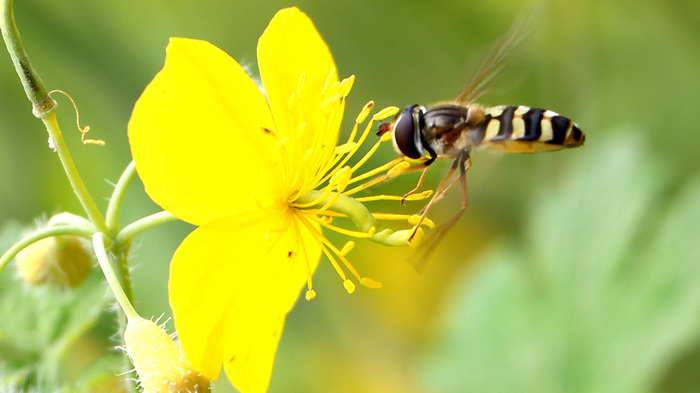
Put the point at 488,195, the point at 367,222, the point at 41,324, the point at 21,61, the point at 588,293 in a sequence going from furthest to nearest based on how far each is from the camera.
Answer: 1. the point at 488,195
2. the point at 588,293
3. the point at 41,324
4. the point at 367,222
5. the point at 21,61

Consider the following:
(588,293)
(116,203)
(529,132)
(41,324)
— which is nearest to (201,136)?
(116,203)

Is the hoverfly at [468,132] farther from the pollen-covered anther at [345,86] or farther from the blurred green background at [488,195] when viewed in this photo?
the blurred green background at [488,195]

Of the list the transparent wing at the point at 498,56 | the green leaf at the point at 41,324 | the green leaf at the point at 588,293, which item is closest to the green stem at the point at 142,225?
the green leaf at the point at 41,324

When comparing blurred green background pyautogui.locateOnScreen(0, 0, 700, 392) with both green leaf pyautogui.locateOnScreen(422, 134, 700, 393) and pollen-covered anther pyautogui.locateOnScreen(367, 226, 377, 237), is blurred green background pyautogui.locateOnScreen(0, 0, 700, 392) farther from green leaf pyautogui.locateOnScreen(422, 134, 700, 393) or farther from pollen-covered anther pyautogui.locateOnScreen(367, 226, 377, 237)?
pollen-covered anther pyautogui.locateOnScreen(367, 226, 377, 237)

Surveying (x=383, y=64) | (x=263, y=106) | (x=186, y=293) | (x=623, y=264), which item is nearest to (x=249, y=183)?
(x=263, y=106)

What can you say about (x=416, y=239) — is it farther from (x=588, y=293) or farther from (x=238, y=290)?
(x=588, y=293)

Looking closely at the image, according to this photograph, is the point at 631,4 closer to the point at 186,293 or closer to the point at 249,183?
the point at 249,183
